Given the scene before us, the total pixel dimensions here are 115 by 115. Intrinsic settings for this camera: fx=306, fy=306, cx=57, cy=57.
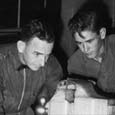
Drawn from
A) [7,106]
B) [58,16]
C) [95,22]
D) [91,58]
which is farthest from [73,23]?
[58,16]

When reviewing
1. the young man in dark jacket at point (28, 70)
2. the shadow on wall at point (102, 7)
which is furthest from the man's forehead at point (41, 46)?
the shadow on wall at point (102, 7)

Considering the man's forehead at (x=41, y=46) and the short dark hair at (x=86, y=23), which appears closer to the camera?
the man's forehead at (x=41, y=46)

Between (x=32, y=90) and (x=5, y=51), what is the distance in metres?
0.24

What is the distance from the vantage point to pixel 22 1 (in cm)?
220

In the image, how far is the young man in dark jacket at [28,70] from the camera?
1.30 m

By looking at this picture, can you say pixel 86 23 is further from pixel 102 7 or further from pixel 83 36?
pixel 102 7

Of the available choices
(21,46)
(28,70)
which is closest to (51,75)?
(28,70)

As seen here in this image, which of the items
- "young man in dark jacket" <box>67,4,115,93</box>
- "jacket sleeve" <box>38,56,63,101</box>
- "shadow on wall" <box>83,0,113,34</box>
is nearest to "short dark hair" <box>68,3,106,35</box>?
"young man in dark jacket" <box>67,4,115,93</box>

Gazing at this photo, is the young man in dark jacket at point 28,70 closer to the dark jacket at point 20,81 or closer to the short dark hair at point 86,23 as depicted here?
the dark jacket at point 20,81

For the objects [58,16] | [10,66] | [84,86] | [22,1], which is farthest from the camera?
[58,16]

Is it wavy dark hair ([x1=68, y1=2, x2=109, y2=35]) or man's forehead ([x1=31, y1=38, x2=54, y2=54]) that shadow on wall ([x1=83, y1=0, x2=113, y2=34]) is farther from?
man's forehead ([x1=31, y1=38, x2=54, y2=54])

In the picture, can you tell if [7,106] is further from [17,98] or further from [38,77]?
[38,77]

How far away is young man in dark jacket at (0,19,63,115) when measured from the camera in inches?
51.4

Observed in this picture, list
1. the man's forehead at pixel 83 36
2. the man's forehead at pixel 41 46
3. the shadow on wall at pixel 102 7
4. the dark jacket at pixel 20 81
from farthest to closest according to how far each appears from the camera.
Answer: the shadow on wall at pixel 102 7, the man's forehead at pixel 83 36, the dark jacket at pixel 20 81, the man's forehead at pixel 41 46
